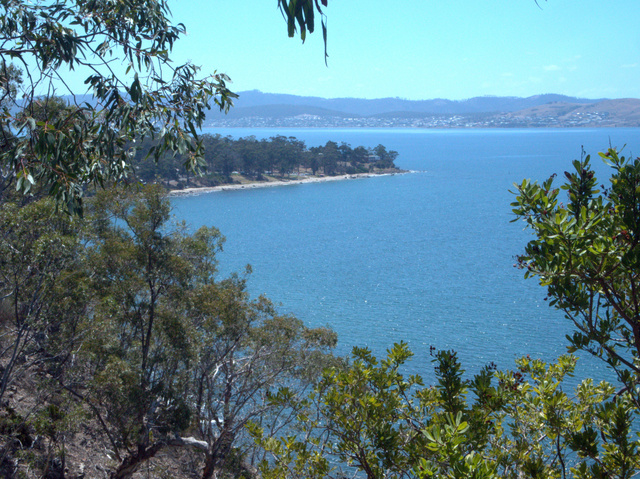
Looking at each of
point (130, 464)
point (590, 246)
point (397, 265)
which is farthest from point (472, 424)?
point (397, 265)

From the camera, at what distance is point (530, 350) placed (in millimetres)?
16984

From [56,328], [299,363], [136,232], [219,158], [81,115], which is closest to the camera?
[81,115]

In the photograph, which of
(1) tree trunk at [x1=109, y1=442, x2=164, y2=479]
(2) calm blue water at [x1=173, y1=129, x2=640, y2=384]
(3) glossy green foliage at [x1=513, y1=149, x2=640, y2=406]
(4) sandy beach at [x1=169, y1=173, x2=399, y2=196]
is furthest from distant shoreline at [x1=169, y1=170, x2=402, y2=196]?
(3) glossy green foliage at [x1=513, y1=149, x2=640, y2=406]

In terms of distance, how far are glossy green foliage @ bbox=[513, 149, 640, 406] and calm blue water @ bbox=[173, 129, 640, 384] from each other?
13.2 meters

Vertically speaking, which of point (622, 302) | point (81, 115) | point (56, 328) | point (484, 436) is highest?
point (81, 115)

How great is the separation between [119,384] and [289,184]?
2218 inches

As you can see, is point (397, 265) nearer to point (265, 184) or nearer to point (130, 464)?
point (130, 464)

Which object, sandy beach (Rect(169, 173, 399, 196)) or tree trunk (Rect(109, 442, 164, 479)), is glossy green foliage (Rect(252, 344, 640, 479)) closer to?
tree trunk (Rect(109, 442, 164, 479))

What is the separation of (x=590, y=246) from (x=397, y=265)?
86.7ft

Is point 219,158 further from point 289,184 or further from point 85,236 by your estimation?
point 85,236

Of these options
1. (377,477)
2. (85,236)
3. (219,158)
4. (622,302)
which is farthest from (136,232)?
(219,158)

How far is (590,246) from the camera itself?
226 cm

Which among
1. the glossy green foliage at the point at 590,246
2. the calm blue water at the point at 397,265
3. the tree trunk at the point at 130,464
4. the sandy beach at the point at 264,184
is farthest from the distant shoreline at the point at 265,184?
the glossy green foliage at the point at 590,246

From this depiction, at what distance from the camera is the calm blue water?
18266 millimetres
